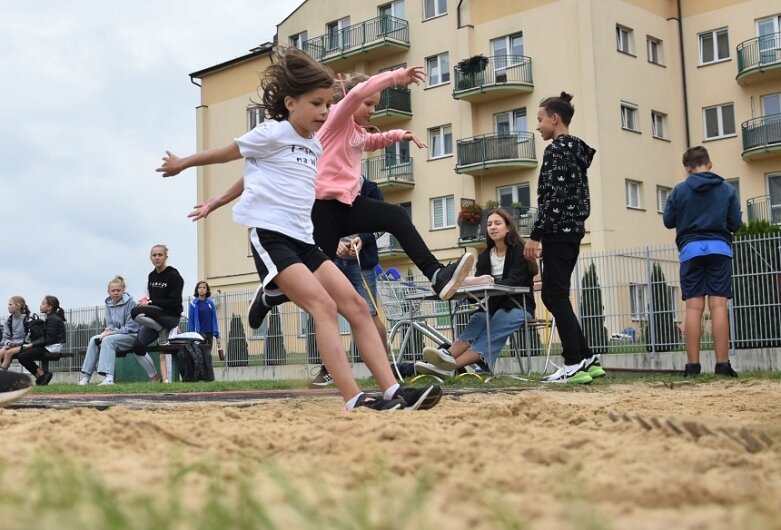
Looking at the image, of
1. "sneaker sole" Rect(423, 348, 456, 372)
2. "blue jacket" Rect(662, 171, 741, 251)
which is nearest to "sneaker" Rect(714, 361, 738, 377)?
"blue jacket" Rect(662, 171, 741, 251)

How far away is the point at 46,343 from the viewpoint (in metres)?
18.7

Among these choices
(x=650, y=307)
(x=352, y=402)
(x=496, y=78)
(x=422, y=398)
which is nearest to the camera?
(x=422, y=398)

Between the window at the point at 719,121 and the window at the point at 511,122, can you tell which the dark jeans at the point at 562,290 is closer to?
the window at the point at 511,122

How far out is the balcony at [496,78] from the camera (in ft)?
125

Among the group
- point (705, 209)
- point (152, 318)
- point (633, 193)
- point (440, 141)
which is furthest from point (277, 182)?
point (440, 141)

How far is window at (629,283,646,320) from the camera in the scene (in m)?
17.4

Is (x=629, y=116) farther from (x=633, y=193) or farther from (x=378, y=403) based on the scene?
(x=378, y=403)

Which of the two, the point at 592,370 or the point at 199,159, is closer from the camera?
the point at 199,159

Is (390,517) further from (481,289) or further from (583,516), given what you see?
(481,289)

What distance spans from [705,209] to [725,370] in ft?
5.01

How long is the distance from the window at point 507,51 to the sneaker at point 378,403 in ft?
113

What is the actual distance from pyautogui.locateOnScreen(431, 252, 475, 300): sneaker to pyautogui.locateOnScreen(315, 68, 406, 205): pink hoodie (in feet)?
2.68

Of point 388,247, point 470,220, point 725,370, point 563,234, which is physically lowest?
point 725,370

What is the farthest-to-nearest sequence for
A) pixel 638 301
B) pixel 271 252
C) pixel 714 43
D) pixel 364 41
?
1. pixel 364 41
2. pixel 714 43
3. pixel 638 301
4. pixel 271 252
